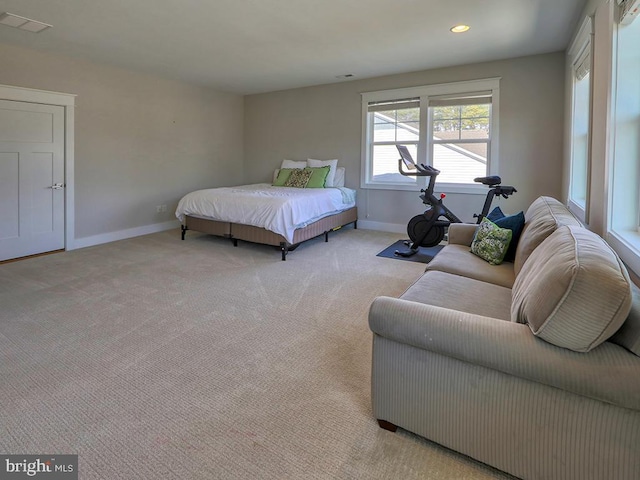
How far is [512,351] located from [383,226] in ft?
16.0

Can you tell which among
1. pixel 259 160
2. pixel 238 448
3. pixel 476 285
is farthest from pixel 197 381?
pixel 259 160

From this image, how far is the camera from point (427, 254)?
464 centimetres

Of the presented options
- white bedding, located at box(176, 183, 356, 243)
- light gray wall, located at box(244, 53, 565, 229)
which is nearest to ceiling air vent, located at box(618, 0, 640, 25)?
light gray wall, located at box(244, 53, 565, 229)

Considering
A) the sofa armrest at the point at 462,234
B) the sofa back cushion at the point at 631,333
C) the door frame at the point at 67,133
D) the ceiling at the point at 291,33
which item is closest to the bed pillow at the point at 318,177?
the ceiling at the point at 291,33

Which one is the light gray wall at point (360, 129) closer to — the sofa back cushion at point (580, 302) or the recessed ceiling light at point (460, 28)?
the recessed ceiling light at point (460, 28)

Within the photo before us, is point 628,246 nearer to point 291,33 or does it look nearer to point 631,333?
point 631,333

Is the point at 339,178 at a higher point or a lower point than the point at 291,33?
lower

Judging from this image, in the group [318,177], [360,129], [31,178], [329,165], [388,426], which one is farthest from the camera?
[329,165]

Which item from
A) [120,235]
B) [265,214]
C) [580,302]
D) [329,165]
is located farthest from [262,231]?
[580,302]

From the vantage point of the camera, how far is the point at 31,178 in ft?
14.6

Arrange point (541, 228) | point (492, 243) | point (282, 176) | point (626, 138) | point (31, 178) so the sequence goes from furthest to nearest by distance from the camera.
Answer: point (282, 176) → point (31, 178) → point (492, 243) → point (541, 228) → point (626, 138)

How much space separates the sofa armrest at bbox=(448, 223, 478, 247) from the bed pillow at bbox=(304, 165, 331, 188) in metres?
2.87

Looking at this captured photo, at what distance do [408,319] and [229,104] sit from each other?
652cm

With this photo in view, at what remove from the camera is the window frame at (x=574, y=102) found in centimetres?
288
